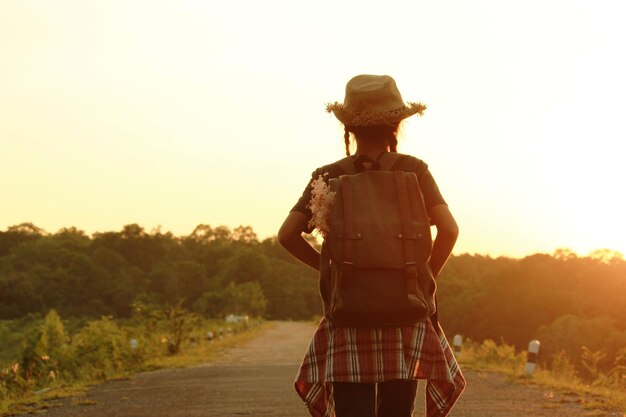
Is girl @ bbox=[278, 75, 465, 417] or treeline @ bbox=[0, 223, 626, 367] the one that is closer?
girl @ bbox=[278, 75, 465, 417]

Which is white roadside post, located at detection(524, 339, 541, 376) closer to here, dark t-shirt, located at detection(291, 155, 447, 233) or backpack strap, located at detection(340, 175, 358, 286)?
dark t-shirt, located at detection(291, 155, 447, 233)

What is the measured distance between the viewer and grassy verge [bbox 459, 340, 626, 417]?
8437mm

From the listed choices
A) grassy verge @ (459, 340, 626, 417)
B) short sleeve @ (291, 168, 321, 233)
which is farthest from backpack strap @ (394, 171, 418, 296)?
grassy verge @ (459, 340, 626, 417)

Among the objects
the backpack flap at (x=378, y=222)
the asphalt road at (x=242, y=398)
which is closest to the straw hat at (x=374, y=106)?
the backpack flap at (x=378, y=222)

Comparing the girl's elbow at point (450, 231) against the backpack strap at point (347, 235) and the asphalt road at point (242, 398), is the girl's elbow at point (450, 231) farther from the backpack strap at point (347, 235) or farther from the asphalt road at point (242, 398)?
the asphalt road at point (242, 398)

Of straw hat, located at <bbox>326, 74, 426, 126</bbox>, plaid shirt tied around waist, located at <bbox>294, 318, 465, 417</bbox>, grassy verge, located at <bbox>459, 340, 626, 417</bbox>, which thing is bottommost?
grassy verge, located at <bbox>459, 340, 626, 417</bbox>

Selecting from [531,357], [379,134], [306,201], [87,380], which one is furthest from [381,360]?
[87,380]

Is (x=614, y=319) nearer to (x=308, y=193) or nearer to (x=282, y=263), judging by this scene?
(x=308, y=193)

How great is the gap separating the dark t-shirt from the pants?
62 cm

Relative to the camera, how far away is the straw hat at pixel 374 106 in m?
3.41

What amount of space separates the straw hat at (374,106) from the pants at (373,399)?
3.30 feet

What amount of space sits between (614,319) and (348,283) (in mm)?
30395

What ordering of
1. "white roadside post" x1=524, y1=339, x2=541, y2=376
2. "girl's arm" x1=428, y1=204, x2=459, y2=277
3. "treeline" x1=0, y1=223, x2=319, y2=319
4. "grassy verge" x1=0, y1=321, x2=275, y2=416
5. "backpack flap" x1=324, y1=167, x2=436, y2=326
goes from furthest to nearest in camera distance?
"treeline" x1=0, y1=223, x2=319, y2=319, "white roadside post" x1=524, y1=339, x2=541, y2=376, "grassy verge" x1=0, y1=321, x2=275, y2=416, "girl's arm" x1=428, y1=204, x2=459, y2=277, "backpack flap" x1=324, y1=167, x2=436, y2=326

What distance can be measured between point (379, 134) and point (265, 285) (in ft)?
300
